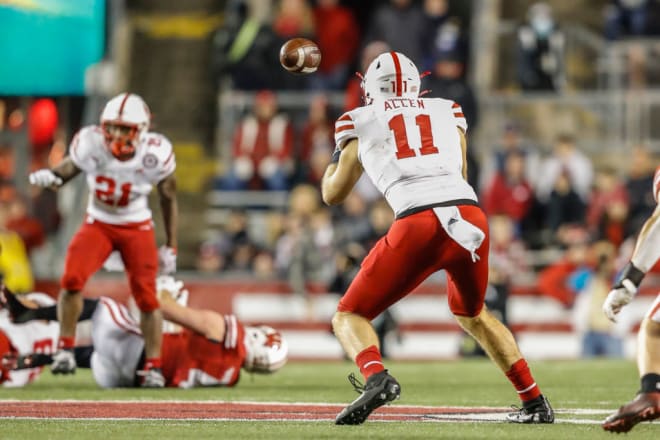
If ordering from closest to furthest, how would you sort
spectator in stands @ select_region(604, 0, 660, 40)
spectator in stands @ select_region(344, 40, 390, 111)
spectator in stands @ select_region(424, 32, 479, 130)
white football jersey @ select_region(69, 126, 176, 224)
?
white football jersey @ select_region(69, 126, 176, 224)
spectator in stands @ select_region(424, 32, 479, 130)
spectator in stands @ select_region(344, 40, 390, 111)
spectator in stands @ select_region(604, 0, 660, 40)

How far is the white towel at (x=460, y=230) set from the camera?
7133 mm

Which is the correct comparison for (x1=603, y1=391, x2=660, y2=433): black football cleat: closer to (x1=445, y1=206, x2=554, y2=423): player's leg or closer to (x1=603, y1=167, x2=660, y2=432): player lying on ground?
(x1=603, y1=167, x2=660, y2=432): player lying on ground

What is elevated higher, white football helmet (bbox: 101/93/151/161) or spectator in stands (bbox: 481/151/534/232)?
white football helmet (bbox: 101/93/151/161)

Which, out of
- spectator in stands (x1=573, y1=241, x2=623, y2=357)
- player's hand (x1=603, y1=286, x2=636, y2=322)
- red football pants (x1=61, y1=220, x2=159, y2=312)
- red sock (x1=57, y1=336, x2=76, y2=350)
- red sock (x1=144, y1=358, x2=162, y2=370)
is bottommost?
spectator in stands (x1=573, y1=241, x2=623, y2=357)

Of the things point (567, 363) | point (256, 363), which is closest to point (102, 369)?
point (256, 363)

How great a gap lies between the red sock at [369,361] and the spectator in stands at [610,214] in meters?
8.84

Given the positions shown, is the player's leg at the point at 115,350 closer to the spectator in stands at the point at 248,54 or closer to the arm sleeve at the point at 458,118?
the arm sleeve at the point at 458,118

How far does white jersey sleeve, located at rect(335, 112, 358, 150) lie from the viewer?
7375mm

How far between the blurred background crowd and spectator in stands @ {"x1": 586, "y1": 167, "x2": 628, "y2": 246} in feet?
0.08

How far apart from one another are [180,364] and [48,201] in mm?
→ 8171

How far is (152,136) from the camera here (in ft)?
33.6

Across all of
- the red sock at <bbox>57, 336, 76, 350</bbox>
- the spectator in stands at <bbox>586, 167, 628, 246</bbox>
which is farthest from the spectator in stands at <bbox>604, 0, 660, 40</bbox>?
the red sock at <bbox>57, 336, 76, 350</bbox>

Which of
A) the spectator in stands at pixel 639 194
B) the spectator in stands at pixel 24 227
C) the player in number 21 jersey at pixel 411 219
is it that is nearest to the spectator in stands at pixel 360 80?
the spectator in stands at pixel 639 194

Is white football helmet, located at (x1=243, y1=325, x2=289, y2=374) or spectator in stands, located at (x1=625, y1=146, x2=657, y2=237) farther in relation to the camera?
spectator in stands, located at (x1=625, y1=146, x2=657, y2=237)
